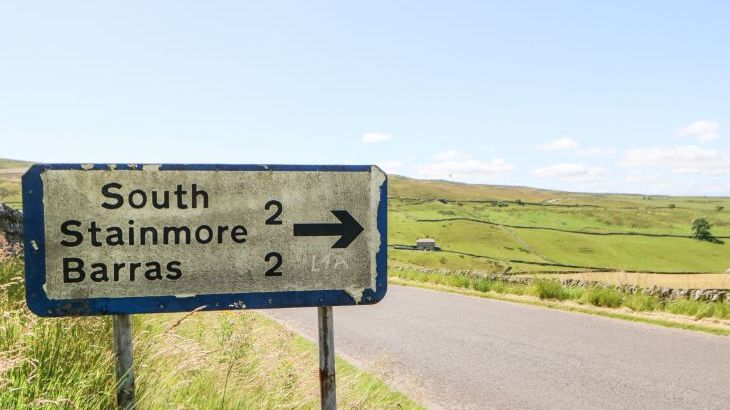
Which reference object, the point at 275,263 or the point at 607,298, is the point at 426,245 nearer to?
the point at 607,298

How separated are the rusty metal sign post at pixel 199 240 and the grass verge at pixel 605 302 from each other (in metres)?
9.68

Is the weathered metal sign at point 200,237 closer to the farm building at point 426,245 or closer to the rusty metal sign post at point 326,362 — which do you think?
the rusty metal sign post at point 326,362

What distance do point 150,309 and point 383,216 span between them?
1480 millimetres

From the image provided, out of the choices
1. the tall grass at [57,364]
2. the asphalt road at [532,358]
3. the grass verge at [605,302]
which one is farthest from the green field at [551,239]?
the tall grass at [57,364]

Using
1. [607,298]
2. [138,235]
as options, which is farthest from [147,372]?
[607,298]

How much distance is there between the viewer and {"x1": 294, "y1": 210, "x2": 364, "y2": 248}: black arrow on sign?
10.5ft

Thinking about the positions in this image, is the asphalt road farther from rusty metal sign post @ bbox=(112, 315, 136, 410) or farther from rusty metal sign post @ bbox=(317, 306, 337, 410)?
rusty metal sign post @ bbox=(112, 315, 136, 410)

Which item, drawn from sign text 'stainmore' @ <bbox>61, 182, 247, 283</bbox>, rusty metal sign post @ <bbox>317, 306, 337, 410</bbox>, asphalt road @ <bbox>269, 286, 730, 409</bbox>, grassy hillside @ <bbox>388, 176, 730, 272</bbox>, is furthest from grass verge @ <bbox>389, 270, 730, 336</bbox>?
grassy hillside @ <bbox>388, 176, 730, 272</bbox>

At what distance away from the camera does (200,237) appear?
3.11 m

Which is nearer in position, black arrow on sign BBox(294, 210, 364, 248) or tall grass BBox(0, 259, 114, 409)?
tall grass BBox(0, 259, 114, 409)

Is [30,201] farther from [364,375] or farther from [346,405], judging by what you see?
[364,375]

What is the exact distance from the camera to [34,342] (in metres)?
3.66

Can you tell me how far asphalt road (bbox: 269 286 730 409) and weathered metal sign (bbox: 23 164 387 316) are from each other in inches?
103

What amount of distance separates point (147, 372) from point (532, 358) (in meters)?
6.30
